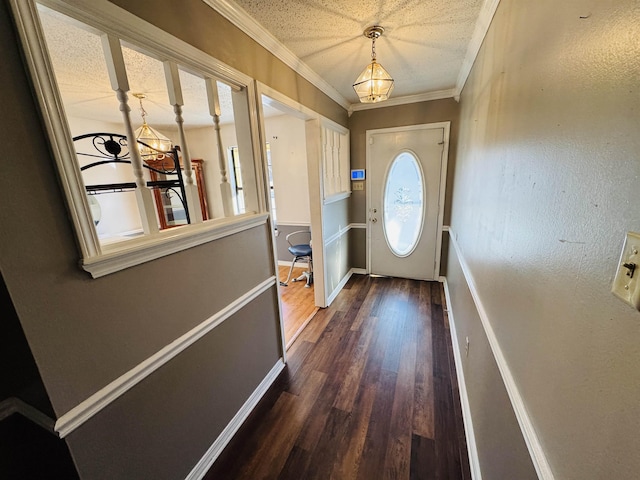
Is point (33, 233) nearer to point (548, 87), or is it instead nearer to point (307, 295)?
point (548, 87)

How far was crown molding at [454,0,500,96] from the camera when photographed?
1.40m

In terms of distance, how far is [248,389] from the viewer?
170cm

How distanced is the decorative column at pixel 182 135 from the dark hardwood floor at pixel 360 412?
54.0 inches

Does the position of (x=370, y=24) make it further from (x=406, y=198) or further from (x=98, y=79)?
(x=98, y=79)

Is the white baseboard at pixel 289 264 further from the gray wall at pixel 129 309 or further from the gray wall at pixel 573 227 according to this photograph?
the gray wall at pixel 573 227

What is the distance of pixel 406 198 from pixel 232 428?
3.10 m

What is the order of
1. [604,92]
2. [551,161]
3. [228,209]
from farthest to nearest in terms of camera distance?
[228,209] → [551,161] → [604,92]

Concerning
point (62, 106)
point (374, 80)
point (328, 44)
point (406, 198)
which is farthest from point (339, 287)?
point (62, 106)

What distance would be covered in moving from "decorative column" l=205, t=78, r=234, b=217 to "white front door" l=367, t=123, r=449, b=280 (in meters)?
2.44

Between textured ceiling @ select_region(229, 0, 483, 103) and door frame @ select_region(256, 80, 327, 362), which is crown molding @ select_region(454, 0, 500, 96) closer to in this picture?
textured ceiling @ select_region(229, 0, 483, 103)

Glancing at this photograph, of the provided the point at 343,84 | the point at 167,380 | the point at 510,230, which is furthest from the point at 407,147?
the point at 167,380

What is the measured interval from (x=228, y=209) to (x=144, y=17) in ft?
2.91

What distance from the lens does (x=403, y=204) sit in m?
3.49

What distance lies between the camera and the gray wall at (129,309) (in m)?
0.72
